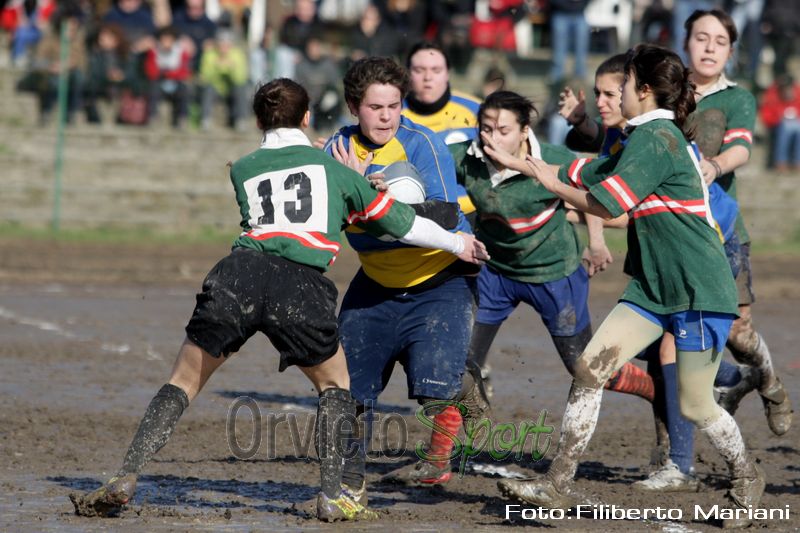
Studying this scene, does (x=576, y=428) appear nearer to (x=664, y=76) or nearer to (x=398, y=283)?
(x=398, y=283)

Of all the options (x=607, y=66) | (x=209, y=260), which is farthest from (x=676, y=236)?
(x=209, y=260)

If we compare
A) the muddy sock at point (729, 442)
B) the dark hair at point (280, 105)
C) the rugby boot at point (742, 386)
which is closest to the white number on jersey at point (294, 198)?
the dark hair at point (280, 105)

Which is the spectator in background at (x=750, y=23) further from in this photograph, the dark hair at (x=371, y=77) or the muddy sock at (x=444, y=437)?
the dark hair at (x=371, y=77)

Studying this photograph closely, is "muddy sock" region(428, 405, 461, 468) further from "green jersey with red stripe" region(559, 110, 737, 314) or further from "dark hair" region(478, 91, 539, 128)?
"dark hair" region(478, 91, 539, 128)

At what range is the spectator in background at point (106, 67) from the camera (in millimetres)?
20422

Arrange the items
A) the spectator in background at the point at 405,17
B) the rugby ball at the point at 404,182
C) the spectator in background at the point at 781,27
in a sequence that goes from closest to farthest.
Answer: the rugby ball at the point at 404,182 → the spectator in background at the point at 405,17 → the spectator in background at the point at 781,27

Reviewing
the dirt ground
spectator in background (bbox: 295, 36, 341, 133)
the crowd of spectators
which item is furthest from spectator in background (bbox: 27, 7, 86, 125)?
the dirt ground

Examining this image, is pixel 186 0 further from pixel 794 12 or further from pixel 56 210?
pixel 794 12

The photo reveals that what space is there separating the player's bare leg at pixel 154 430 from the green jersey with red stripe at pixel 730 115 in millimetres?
3141

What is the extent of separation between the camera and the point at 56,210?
1997cm

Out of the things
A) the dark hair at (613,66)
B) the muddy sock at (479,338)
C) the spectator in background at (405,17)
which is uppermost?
the spectator in background at (405,17)

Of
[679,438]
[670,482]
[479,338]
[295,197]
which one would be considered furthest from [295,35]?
[295,197]

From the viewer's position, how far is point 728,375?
7570 millimetres

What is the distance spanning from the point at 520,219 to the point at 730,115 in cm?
131
